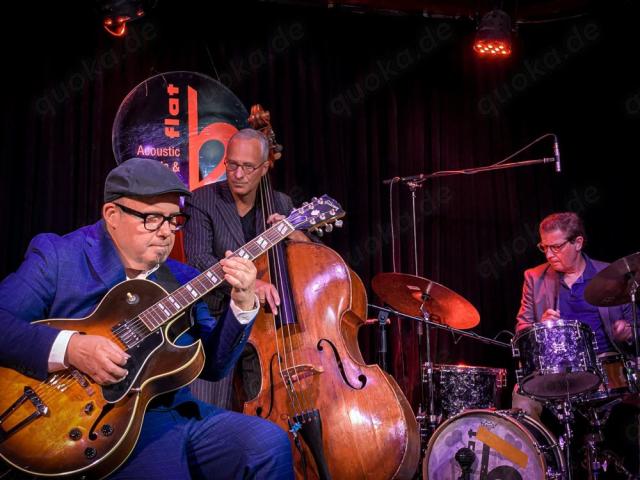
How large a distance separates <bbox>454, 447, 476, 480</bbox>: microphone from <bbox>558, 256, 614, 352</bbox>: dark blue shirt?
64.1 inches

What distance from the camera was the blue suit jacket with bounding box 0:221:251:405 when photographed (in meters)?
2.35

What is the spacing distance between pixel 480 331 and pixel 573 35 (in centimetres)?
302

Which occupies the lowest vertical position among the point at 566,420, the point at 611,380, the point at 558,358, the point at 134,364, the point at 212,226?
the point at 566,420

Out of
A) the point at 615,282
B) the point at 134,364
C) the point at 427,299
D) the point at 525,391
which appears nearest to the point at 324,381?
the point at 134,364

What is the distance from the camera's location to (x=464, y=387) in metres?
4.71

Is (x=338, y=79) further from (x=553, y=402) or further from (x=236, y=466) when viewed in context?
(x=236, y=466)

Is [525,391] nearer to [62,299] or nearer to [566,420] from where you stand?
[566,420]

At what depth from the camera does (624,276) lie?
4363mm

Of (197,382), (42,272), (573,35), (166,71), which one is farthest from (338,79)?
(42,272)

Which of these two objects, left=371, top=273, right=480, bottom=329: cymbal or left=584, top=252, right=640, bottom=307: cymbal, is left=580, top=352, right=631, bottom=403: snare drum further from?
left=371, top=273, right=480, bottom=329: cymbal

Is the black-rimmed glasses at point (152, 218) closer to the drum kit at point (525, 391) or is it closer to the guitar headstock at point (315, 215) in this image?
the guitar headstock at point (315, 215)

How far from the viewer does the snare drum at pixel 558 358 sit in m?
4.28

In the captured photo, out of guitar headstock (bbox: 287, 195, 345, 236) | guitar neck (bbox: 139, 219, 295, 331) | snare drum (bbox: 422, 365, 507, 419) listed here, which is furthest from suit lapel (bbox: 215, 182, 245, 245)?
snare drum (bbox: 422, 365, 507, 419)

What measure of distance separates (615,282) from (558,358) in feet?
2.06
